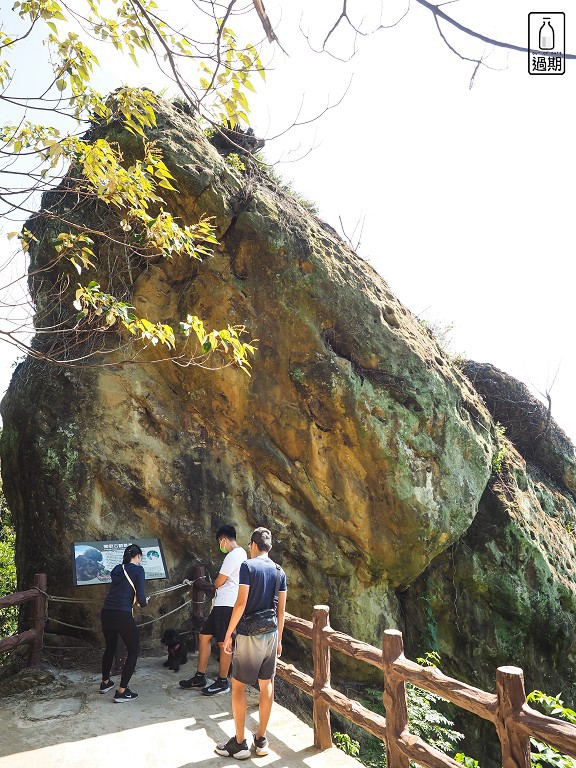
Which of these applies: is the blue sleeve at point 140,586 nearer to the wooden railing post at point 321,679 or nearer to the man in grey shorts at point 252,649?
the man in grey shorts at point 252,649

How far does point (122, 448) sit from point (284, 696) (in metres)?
3.87

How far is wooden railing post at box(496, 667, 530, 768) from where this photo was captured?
3.38m

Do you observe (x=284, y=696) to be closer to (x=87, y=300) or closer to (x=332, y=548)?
(x=332, y=548)

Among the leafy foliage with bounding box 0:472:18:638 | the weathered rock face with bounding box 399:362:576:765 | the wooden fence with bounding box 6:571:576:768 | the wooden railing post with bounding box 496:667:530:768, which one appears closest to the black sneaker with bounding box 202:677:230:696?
the wooden fence with bounding box 6:571:576:768

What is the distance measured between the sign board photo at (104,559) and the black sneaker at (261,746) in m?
2.68

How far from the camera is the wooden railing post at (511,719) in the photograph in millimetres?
3383

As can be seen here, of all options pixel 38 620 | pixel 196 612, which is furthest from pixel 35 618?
pixel 196 612

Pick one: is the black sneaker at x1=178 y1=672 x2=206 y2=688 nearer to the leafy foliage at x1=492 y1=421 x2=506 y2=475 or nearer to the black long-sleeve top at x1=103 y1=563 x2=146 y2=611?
the black long-sleeve top at x1=103 y1=563 x2=146 y2=611

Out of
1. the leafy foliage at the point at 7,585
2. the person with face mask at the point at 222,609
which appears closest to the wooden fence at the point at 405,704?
the person with face mask at the point at 222,609

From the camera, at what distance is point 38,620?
6547 millimetres

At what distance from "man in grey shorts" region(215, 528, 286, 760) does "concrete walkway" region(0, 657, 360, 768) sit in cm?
13

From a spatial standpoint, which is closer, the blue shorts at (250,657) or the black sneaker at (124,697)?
Answer: the blue shorts at (250,657)

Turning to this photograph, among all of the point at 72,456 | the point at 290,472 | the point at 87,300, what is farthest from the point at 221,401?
the point at 87,300

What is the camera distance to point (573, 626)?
10.3 meters
